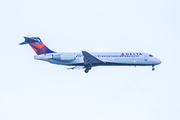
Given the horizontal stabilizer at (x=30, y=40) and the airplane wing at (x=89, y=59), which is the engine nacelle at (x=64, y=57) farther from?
the horizontal stabilizer at (x=30, y=40)

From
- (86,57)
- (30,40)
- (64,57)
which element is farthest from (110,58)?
(30,40)

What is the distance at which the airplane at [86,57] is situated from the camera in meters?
38.5

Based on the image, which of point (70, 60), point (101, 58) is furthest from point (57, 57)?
point (101, 58)

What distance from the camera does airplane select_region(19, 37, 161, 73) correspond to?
126ft

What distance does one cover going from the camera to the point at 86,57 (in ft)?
127

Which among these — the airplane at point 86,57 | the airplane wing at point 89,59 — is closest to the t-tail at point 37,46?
the airplane at point 86,57

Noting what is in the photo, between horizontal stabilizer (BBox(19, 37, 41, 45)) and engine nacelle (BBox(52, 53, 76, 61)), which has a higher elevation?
horizontal stabilizer (BBox(19, 37, 41, 45))

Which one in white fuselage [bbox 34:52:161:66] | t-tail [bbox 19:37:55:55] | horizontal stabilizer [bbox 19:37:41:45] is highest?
horizontal stabilizer [bbox 19:37:41:45]

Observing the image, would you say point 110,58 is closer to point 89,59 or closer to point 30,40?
point 89,59

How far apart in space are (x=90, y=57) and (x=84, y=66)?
185 cm

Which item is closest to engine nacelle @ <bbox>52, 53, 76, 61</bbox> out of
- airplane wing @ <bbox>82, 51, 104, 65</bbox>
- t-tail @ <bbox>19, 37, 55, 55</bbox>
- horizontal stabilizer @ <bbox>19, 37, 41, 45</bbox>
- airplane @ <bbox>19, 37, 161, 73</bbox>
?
airplane @ <bbox>19, 37, 161, 73</bbox>

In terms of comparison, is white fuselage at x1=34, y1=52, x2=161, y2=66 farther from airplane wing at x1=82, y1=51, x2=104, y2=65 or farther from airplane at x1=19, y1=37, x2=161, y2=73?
airplane wing at x1=82, y1=51, x2=104, y2=65

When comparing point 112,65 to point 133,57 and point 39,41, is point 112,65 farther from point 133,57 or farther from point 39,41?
point 39,41

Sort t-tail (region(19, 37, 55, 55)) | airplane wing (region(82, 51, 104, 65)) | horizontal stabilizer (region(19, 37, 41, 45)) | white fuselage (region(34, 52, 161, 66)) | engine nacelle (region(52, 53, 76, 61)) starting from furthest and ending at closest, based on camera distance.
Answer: t-tail (region(19, 37, 55, 55)), horizontal stabilizer (region(19, 37, 41, 45)), white fuselage (region(34, 52, 161, 66)), airplane wing (region(82, 51, 104, 65)), engine nacelle (region(52, 53, 76, 61))
